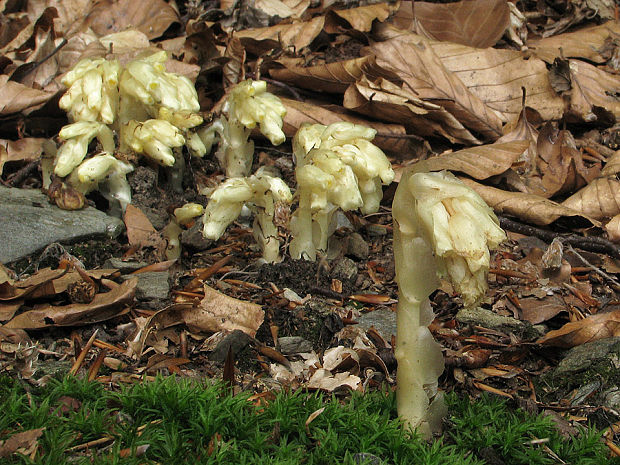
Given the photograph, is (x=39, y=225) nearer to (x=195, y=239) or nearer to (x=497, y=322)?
(x=195, y=239)

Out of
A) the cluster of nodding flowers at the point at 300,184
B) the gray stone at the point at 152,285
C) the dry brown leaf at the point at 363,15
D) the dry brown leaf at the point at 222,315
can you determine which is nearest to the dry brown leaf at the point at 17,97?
the cluster of nodding flowers at the point at 300,184

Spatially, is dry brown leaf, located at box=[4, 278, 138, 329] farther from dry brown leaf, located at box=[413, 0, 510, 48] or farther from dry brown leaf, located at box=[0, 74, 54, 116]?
dry brown leaf, located at box=[413, 0, 510, 48]

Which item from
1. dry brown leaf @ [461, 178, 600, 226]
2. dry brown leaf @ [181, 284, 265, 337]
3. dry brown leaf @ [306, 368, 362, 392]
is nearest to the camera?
dry brown leaf @ [306, 368, 362, 392]

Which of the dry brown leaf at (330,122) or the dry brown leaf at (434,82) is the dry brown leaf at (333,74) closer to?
the dry brown leaf at (434,82)

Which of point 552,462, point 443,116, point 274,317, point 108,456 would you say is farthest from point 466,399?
point 443,116

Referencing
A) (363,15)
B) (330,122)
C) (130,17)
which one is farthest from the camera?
(130,17)

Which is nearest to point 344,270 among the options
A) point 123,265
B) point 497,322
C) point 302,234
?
point 302,234

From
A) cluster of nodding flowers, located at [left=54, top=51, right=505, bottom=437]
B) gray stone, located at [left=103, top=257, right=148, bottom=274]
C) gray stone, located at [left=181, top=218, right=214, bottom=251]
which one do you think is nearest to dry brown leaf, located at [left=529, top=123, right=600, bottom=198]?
cluster of nodding flowers, located at [left=54, top=51, right=505, bottom=437]
